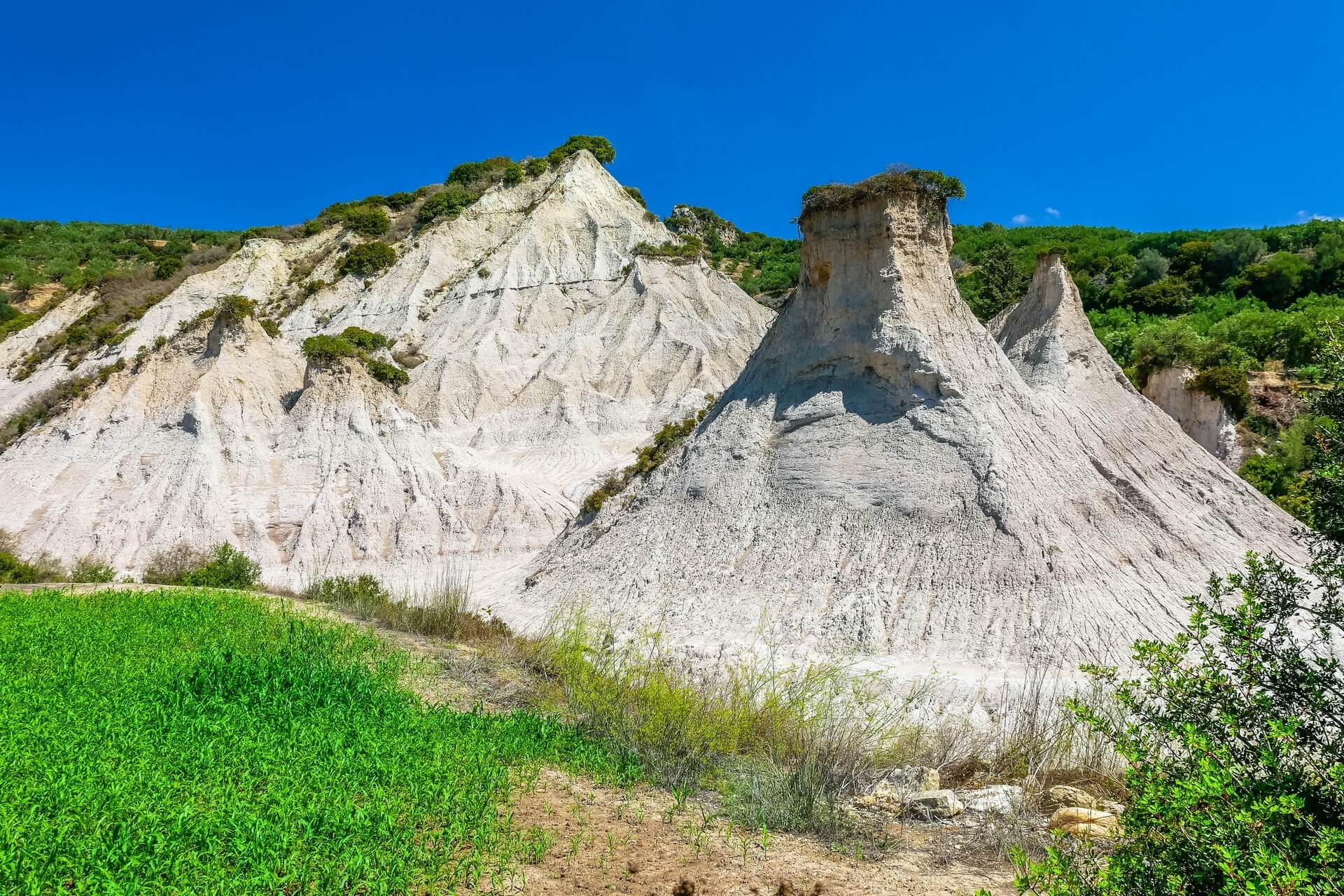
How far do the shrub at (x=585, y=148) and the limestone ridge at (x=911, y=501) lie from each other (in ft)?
109

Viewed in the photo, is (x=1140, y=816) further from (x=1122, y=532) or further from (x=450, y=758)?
(x=1122, y=532)

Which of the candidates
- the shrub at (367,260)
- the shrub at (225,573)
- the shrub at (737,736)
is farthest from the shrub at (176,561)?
the shrub at (367,260)

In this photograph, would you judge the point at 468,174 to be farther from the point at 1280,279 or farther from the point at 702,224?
the point at 1280,279

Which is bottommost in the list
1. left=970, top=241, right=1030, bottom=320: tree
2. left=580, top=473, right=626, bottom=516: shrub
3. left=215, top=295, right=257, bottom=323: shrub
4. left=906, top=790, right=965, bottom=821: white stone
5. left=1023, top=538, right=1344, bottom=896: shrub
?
left=906, top=790, right=965, bottom=821: white stone

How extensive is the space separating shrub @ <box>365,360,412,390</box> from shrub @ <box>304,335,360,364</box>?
1.56 m

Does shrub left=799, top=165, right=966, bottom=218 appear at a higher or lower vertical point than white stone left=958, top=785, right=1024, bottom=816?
higher

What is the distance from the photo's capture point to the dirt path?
436 centimetres

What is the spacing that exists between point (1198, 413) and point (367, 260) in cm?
3403

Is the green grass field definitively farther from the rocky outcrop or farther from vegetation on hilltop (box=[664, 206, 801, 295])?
the rocky outcrop

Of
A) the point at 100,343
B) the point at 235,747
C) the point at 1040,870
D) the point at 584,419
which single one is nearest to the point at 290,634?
the point at 235,747

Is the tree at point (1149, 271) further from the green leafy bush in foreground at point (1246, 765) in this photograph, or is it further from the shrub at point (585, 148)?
the green leafy bush in foreground at point (1246, 765)

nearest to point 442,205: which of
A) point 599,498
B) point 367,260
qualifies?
point 367,260

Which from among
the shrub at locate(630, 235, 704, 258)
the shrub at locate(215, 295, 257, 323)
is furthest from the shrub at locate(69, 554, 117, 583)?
the shrub at locate(630, 235, 704, 258)

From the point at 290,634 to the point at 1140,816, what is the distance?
28.1ft
